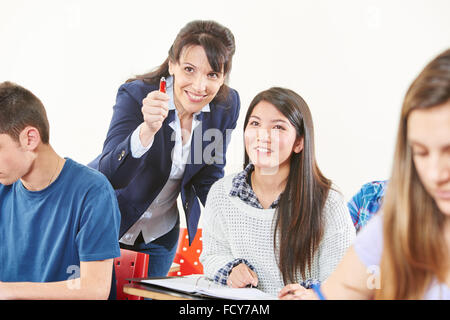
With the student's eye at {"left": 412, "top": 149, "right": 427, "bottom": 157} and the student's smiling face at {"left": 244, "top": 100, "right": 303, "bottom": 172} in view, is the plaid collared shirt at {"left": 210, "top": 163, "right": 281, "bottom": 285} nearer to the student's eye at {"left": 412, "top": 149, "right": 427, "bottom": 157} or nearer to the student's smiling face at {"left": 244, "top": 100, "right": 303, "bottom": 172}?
the student's smiling face at {"left": 244, "top": 100, "right": 303, "bottom": 172}

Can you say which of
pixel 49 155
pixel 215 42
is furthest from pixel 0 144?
pixel 215 42

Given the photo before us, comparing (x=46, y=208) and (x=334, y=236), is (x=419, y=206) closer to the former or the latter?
(x=334, y=236)

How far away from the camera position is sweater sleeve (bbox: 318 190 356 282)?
1.55 meters

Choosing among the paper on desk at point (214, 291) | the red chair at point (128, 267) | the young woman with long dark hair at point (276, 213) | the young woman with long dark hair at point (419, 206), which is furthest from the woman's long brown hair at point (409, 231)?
the red chair at point (128, 267)

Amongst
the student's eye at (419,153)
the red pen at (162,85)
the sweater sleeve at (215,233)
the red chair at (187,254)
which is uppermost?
the red pen at (162,85)

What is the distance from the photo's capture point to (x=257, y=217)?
1649 mm

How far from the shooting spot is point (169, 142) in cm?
212

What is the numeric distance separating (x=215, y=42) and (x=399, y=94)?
77 cm

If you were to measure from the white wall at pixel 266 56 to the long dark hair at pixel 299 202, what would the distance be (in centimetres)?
34

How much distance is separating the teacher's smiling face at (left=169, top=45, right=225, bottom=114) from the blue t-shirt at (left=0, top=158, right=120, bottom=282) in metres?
0.66

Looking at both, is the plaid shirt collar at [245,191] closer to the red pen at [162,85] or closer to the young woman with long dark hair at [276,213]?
the young woman with long dark hair at [276,213]

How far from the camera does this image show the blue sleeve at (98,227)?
1.41m

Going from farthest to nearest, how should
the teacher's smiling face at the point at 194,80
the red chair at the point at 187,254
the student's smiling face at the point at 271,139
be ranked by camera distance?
the red chair at the point at 187,254 < the teacher's smiling face at the point at 194,80 < the student's smiling face at the point at 271,139

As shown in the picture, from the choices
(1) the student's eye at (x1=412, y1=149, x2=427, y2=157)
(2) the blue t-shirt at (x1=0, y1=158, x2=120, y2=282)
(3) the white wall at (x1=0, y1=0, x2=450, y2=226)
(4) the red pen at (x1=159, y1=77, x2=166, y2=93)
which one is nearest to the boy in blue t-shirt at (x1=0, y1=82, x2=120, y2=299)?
(2) the blue t-shirt at (x1=0, y1=158, x2=120, y2=282)
